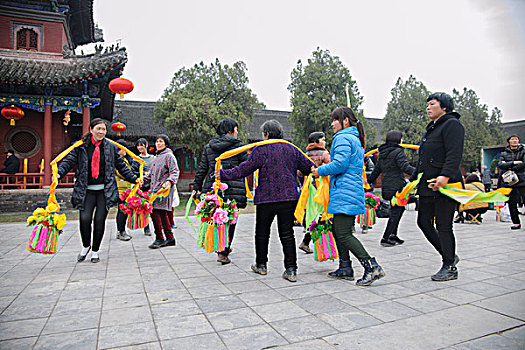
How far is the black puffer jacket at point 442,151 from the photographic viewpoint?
344 centimetres

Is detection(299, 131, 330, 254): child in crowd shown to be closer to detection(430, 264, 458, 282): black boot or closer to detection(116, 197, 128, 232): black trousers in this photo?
detection(430, 264, 458, 282): black boot

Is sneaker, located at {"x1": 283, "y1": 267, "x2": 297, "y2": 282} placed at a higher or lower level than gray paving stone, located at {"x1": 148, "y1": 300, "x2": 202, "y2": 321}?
higher

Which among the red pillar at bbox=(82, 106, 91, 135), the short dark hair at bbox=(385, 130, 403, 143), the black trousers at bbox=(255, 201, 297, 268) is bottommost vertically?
the black trousers at bbox=(255, 201, 297, 268)

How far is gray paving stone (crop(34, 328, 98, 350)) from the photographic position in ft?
7.31

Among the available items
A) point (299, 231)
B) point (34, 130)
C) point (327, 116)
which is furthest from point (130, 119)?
point (299, 231)

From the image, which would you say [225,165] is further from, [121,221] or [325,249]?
[121,221]

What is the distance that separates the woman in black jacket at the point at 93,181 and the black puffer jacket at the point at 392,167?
3.66 m

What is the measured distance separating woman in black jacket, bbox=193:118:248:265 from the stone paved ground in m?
0.70

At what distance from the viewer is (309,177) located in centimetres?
410

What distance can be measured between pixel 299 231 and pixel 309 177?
323 centimetres

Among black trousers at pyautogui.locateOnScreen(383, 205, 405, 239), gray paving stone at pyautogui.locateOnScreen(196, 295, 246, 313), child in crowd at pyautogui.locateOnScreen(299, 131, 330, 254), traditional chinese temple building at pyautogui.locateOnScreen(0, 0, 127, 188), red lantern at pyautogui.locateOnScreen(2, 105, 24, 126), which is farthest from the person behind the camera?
traditional chinese temple building at pyautogui.locateOnScreen(0, 0, 127, 188)

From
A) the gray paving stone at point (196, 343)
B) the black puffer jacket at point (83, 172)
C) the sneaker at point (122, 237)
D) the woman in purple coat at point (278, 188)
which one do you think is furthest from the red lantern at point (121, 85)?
the gray paving stone at point (196, 343)

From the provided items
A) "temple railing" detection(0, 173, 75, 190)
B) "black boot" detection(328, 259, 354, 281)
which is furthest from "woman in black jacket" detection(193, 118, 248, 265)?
"temple railing" detection(0, 173, 75, 190)

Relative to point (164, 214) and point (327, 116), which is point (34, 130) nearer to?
point (164, 214)
